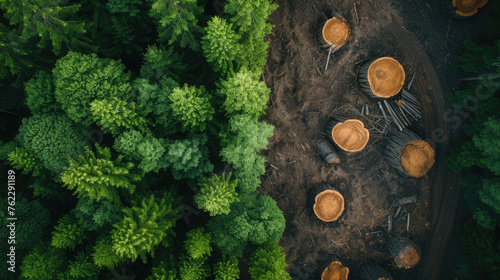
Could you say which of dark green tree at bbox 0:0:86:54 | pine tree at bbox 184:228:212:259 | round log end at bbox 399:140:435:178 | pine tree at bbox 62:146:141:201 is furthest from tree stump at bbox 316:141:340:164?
dark green tree at bbox 0:0:86:54

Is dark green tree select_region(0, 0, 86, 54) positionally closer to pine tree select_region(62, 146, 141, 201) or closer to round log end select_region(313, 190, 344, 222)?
pine tree select_region(62, 146, 141, 201)

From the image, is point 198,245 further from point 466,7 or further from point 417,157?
point 466,7

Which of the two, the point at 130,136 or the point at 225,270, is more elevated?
the point at 130,136

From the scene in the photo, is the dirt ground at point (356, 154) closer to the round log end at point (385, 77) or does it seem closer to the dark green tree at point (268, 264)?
the round log end at point (385, 77)

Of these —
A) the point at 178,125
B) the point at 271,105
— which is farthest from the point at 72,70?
the point at 271,105

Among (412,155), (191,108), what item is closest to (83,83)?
(191,108)

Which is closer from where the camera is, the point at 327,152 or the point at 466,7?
the point at 466,7
